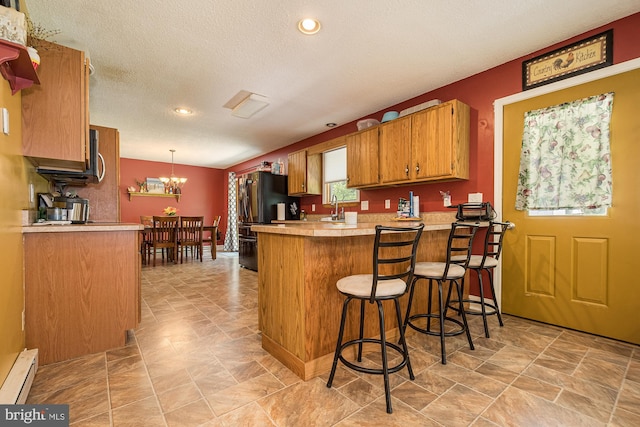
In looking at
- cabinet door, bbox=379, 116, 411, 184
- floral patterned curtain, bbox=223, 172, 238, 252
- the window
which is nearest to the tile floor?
cabinet door, bbox=379, 116, 411, 184

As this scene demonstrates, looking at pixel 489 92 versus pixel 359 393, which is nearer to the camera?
pixel 359 393

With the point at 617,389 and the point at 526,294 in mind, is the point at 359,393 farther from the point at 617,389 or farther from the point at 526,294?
the point at 526,294

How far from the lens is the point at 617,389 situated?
1.63 meters

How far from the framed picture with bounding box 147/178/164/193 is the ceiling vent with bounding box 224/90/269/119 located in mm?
5200

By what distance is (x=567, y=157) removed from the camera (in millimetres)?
2494

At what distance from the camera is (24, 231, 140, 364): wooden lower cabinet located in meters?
1.87

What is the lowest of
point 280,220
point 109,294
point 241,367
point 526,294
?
point 241,367

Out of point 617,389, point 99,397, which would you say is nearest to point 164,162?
point 99,397

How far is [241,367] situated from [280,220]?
148 inches

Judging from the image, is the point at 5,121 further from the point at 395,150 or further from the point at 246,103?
the point at 395,150

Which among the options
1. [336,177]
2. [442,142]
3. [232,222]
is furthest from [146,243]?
[442,142]

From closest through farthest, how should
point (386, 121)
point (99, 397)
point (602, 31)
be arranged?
point (99, 397)
point (602, 31)
point (386, 121)

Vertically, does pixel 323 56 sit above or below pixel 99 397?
above

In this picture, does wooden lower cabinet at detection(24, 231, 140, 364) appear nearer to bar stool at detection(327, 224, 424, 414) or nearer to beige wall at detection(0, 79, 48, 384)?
beige wall at detection(0, 79, 48, 384)
